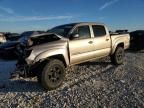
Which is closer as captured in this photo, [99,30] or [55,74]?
[55,74]

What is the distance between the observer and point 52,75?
21.5ft

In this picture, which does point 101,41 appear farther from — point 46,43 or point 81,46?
point 46,43

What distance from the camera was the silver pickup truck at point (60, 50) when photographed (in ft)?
20.4

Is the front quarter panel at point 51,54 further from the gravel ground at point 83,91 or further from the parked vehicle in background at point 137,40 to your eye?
the parked vehicle in background at point 137,40

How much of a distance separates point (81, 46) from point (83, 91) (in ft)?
6.01

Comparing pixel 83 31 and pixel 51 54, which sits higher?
pixel 83 31


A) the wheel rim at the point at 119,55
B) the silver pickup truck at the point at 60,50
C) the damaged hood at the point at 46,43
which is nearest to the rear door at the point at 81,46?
the silver pickup truck at the point at 60,50

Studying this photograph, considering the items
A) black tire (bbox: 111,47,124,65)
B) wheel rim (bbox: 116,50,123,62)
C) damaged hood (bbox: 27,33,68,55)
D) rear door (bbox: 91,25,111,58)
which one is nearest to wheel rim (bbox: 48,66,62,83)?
damaged hood (bbox: 27,33,68,55)

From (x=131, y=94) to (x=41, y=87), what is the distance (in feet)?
8.57

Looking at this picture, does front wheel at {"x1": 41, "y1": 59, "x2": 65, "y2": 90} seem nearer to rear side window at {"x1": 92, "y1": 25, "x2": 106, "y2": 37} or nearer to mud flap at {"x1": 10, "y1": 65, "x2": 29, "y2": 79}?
mud flap at {"x1": 10, "y1": 65, "x2": 29, "y2": 79}

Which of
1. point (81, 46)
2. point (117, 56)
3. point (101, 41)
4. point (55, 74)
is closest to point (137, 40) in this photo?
point (117, 56)

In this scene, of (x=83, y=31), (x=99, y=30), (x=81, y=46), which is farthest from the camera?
(x=99, y=30)

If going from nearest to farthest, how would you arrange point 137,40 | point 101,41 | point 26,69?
1. point 26,69
2. point 101,41
3. point 137,40

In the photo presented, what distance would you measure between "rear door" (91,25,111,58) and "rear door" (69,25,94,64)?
1.12 feet
